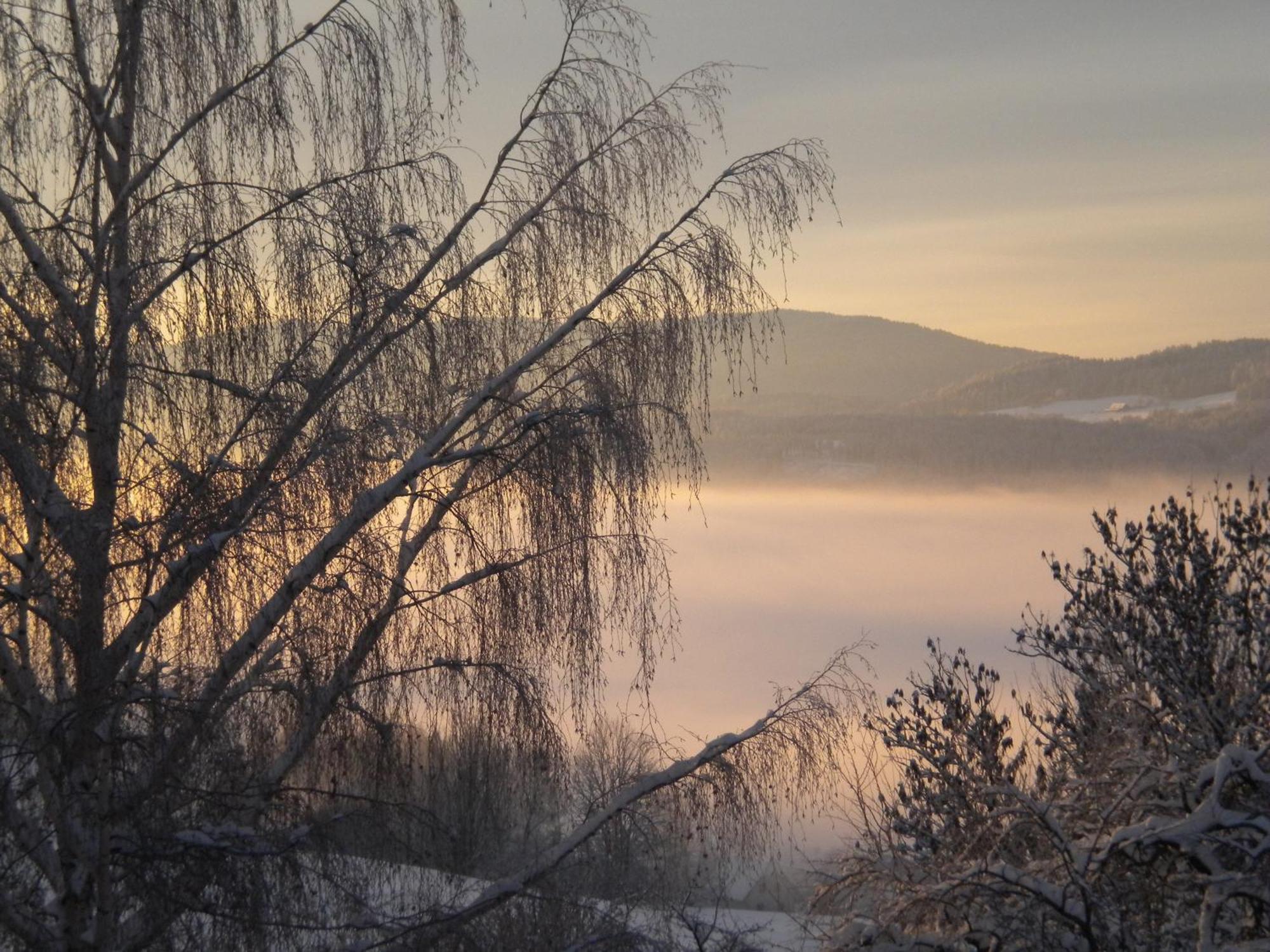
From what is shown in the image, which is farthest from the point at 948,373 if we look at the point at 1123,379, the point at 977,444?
the point at 977,444

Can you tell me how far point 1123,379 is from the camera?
68438mm

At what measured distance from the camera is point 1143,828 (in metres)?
4.79

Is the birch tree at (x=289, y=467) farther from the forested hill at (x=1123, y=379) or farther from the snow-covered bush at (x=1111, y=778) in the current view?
the forested hill at (x=1123, y=379)

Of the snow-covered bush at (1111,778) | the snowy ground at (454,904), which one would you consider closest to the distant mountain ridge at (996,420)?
the snow-covered bush at (1111,778)

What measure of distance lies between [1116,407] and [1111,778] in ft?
210

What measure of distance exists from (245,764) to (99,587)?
3.10 ft

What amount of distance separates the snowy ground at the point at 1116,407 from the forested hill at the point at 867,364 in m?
13.1

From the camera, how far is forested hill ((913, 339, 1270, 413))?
5497 centimetres

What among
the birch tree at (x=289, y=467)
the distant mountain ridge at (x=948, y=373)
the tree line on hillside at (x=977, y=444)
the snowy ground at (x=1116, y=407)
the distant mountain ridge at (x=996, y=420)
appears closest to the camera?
the birch tree at (x=289, y=467)

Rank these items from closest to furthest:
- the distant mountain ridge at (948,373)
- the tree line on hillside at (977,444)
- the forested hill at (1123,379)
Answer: the tree line on hillside at (977,444) < the forested hill at (1123,379) < the distant mountain ridge at (948,373)

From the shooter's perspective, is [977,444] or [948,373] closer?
[977,444]

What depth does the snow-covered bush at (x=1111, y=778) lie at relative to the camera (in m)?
4.86

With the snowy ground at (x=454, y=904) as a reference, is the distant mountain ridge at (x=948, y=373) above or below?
above

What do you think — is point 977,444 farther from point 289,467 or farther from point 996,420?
point 289,467
